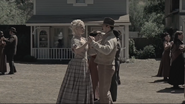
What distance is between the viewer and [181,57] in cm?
1274

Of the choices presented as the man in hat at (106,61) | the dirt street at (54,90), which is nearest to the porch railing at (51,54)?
the dirt street at (54,90)

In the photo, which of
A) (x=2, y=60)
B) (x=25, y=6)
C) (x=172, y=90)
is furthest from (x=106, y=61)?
(x=25, y=6)

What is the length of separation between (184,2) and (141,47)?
525cm

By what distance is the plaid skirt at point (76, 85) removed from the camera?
8.48 meters

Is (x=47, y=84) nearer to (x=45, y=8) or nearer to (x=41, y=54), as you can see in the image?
(x=41, y=54)

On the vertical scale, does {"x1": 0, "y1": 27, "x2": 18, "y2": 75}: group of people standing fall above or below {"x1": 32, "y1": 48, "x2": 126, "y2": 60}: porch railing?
above

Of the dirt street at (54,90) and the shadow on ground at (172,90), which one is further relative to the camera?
the shadow on ground at (172,90)

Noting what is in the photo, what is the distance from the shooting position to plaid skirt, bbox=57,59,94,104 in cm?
848

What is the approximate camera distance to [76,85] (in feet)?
27.9

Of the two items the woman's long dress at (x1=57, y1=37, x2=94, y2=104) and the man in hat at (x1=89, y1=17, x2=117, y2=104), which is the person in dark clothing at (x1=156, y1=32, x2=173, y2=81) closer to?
the man in hat at (x1=89, y1=17, x2=117, y2=104)

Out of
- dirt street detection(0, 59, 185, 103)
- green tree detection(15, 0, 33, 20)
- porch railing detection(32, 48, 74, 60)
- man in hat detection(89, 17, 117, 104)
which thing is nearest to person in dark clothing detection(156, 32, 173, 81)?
dirt street detection(0, 59, 185, 103)

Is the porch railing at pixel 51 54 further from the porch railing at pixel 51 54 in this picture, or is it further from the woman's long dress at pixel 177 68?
the woman's long dress at pixel 177 68

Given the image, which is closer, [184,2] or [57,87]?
[57,87]

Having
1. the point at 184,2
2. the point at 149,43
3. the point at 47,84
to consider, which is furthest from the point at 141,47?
the point at 47,84
